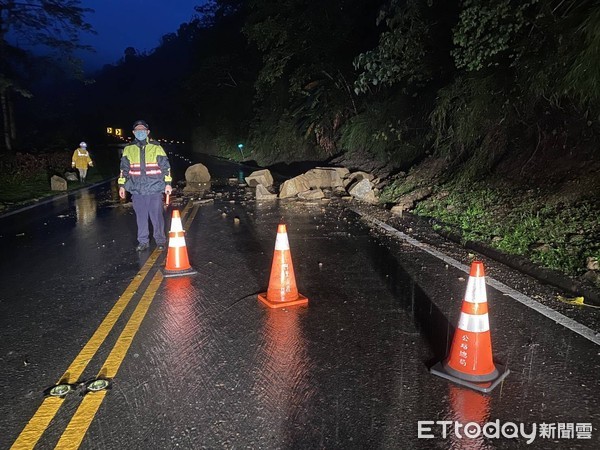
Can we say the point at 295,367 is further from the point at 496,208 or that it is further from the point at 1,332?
the point at 496,208

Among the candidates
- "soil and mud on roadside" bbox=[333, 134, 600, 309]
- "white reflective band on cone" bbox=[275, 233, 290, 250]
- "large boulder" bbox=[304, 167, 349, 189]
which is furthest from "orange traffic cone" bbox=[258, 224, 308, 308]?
"large boulder" bbox=[304, 167, 349, 189]

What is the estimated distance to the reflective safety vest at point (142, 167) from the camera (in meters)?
8.23

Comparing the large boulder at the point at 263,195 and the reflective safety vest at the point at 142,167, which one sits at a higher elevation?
the reflective safety vest at the point at 142,167

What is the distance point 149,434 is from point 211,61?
150 feet

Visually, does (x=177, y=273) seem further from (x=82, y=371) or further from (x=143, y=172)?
(x=82, y=371)

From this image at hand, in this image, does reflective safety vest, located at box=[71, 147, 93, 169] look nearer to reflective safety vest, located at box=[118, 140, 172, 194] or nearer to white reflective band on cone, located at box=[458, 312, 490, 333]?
reflective safety vest, located at box=[118, 140, 172, 194]

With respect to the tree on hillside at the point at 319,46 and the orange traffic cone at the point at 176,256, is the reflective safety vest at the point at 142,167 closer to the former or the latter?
the orange traffic cone at the point at 176,256

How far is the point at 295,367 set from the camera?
13.4 ft

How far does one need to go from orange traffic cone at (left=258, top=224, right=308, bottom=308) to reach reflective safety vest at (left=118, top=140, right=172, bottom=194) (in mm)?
3547

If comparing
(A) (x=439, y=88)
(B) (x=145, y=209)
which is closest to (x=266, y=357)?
(B) (x=145, y=209)

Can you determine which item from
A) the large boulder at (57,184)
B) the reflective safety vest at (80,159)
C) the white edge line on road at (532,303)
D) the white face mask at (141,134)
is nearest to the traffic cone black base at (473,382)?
the white edge line on road at (532,303)

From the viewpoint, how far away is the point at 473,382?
3779mm

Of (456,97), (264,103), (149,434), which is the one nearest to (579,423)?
(149,434)

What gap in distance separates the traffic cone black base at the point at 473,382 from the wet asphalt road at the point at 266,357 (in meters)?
0.05
